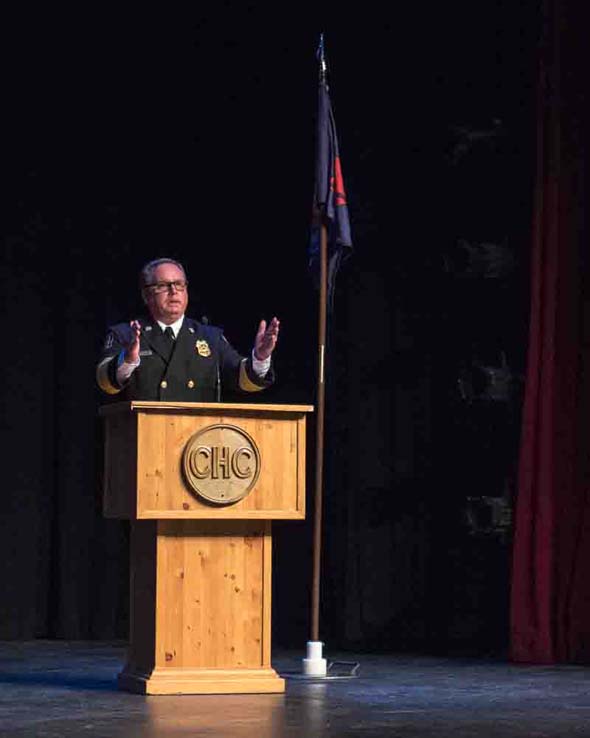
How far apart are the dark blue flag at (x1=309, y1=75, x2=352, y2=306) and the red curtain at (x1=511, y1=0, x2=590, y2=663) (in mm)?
985

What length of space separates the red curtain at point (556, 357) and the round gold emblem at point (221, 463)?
5.83 feet

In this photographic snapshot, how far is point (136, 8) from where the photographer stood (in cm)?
737

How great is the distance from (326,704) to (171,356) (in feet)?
4.24

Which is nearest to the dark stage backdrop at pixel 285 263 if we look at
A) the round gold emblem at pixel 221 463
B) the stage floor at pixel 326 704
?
the stage floor at pixel 326 704

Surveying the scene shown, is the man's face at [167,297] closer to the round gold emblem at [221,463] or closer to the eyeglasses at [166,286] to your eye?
the eyeglasses at [166,286]

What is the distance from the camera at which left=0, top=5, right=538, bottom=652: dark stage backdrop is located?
7137 millimetres

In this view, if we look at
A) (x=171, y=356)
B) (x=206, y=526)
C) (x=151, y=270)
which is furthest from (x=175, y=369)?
(x=206, y=526)

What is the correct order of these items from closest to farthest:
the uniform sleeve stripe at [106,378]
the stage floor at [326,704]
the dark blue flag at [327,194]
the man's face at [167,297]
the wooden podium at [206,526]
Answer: the stage floor at [326,704] → the wooden podium at [206,526] → the uniform sleeve stripe at [106,378] → the man's face at [167,297] → the dark blue flag at [327,194]

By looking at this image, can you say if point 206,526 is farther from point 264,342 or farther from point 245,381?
point 264,342

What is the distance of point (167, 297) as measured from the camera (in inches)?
219

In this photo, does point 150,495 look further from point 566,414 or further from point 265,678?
point 566,414

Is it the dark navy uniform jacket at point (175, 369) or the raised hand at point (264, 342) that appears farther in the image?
the dark navy uniform jacket at point (175, 369)

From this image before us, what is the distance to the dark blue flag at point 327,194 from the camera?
6.23m

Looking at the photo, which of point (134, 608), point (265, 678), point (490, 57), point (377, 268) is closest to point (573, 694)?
point (265, 678)
